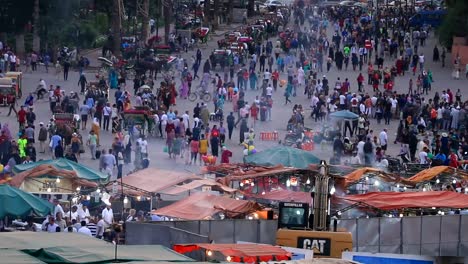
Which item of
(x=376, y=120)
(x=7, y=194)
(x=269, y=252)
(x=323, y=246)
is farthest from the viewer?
(x=376, y=120)

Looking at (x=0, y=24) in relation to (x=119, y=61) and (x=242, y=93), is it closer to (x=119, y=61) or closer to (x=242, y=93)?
(x=119, y=61)

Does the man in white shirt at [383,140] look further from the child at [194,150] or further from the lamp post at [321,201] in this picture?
the lamp post at [321,201]

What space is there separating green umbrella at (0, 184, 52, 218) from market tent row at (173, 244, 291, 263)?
693 cm

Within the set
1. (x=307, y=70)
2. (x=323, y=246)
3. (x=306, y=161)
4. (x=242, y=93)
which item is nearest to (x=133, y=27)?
(x=307, y=70)

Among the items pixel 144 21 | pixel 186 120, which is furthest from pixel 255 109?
pixel 144 21

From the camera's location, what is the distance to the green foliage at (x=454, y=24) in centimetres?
6272

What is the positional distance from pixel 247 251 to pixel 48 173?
11.1m

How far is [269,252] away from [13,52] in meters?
36.4

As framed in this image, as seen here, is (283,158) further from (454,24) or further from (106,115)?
(454,24)

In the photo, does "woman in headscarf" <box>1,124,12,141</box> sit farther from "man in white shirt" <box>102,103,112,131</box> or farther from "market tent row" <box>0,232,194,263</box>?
"market tent row" <box>0,232,194,263</box>

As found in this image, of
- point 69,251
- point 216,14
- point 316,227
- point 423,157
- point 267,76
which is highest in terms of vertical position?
point 69,251

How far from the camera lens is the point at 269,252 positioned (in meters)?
23.5

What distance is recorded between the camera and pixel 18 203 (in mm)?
30938

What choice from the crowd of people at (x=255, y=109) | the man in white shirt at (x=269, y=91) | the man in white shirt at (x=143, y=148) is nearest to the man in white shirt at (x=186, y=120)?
the crowd of people at (x=255, y=109)
